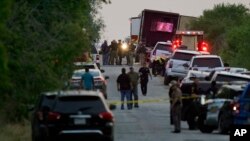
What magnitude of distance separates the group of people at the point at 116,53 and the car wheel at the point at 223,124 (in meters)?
42.8

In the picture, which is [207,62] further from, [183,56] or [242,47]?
[242,47]

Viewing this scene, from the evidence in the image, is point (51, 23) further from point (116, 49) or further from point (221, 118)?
point (116, 49)

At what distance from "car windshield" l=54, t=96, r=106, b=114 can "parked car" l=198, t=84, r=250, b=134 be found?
4744 mm

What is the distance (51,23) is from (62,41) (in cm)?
108

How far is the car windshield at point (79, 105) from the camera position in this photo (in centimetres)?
2378

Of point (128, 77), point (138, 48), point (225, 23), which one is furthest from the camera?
point (225, 23)

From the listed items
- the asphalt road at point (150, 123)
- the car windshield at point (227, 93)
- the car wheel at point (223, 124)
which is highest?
the car windshield at point (227, 93)

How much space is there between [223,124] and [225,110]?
60 cm

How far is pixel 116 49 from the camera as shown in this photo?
73.1 meters

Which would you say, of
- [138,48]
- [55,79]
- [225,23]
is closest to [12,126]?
[55,79]

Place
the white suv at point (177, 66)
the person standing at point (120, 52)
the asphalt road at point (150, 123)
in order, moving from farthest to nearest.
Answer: the person standing at point (120, 52) → the white suv at point (177, 66) → the asphalt road at point (150, 123)

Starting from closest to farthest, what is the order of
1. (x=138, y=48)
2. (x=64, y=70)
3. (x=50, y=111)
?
1. (x=50, y=111)
2. (x=64, y=70)
3. (x=138, y=48)

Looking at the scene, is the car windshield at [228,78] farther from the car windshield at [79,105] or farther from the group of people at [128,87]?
the car windshield at [79,105]

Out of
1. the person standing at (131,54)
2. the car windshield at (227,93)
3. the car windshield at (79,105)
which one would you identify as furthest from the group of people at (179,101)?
the person standing at (131,54)
